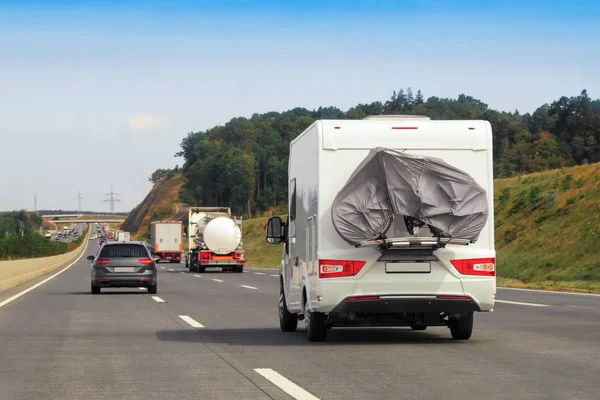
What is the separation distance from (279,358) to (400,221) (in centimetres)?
240

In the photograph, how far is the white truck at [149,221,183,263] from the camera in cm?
8025

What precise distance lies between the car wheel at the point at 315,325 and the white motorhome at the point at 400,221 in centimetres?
27

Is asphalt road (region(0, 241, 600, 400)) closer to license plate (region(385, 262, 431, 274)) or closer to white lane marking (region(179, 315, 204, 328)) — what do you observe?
white lane marking (region(179, 315, 204, 328))

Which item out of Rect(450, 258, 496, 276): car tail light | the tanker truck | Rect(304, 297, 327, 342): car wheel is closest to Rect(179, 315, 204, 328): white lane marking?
Rect(304, 297, 327, 342): car wheel

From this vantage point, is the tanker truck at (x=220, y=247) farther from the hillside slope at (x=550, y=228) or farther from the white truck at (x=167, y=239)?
the white truck at (x=167, y=239)

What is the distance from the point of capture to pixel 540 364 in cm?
1125

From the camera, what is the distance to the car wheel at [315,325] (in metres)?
13.8

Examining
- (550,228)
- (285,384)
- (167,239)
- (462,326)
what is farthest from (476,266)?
(167,239)

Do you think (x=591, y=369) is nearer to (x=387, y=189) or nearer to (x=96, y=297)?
(x=387, y=189)

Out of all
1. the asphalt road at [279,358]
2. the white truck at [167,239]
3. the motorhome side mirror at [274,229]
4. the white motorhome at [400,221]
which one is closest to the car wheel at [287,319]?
the asphalt road at [279,358]

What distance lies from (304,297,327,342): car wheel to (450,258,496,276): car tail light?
1918mm

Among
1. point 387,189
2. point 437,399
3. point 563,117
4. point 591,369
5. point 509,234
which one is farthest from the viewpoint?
point 563,117

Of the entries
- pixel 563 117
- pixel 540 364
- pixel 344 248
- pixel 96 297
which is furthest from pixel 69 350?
pixel 563 117

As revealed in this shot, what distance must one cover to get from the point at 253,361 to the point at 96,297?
1729cm
